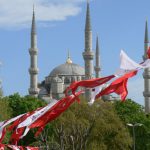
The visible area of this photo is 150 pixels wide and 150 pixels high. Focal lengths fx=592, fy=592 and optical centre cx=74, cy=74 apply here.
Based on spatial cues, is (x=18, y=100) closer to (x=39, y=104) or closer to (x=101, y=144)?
(x=39, y=104)

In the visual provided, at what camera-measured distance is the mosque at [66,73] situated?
67.8m

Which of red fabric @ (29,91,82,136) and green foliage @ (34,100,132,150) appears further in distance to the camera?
green foliage @ (34,100,132,150)

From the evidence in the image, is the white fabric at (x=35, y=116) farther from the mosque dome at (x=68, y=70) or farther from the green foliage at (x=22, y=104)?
the mosque dome at (x=68, y=70)

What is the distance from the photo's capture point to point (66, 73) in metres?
109

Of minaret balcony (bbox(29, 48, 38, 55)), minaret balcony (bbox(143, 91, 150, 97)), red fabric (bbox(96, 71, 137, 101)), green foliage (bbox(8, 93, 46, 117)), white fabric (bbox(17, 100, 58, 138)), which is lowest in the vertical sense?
green foliage (bbox(8, 93, 46, 117))

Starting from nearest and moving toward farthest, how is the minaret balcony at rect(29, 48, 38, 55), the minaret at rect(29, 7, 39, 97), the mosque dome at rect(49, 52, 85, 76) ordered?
the minaret balcony at rect(29, 48, 38, 55) < the minaret at rect(29, 7, 39, 97) < the mosque dome at rect(49, 52, 85, 76)

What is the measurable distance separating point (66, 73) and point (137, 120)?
187 feet

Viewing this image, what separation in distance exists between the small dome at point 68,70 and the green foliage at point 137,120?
5261 cm

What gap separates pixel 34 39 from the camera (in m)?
76.9

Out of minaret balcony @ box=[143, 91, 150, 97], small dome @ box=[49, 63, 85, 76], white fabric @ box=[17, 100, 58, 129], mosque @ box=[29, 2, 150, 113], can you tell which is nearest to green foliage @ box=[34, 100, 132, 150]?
mosque @ box=[29, 2, 150, 113]

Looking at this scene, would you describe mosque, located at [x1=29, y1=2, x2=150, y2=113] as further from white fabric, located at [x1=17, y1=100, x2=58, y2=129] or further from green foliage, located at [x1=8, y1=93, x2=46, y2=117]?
white fabric, located at [x1=17, y1=100, x2=58, y2=129]

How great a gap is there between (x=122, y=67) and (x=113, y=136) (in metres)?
32.0

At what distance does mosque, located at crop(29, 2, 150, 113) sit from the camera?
67812mm

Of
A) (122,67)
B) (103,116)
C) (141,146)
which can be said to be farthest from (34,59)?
(122,67)
